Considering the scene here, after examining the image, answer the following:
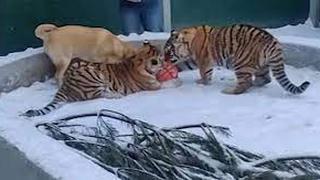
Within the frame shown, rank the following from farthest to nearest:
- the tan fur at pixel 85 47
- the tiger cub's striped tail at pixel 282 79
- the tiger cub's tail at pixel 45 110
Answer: the tan fur at pixel 85 47, the tiger cub's striped tail at pixel 282 79, the tiger cub's tail at pixel 45 110

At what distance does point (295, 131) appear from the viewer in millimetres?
4781

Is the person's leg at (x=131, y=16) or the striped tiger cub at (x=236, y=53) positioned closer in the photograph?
the striped tiger cub at (x=236, y=53)

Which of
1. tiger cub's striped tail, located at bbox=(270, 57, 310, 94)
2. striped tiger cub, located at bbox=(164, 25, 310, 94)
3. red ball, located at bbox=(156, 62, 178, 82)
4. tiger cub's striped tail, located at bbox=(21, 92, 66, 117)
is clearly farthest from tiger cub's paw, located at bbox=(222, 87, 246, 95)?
tiger cub's striped tail, located at bbox=(21, 92, 66, 117)

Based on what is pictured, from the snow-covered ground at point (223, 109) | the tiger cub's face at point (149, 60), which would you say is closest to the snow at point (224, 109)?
the snow-covered ground at point (223, 109)

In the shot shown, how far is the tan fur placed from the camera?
5.91 m

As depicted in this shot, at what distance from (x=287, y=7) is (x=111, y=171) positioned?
5.48 m

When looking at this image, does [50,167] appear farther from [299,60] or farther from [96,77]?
[299,60]

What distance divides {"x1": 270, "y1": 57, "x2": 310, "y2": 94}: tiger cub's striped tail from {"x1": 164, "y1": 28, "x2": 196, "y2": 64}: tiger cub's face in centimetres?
56

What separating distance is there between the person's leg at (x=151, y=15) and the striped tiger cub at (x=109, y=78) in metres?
1.02

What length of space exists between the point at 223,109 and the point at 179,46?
709mm

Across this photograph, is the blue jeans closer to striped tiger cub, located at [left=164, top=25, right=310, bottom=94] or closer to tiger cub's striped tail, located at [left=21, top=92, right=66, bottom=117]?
striped tiger cub, located at [left=164, top=25, right=310, bottom=94]

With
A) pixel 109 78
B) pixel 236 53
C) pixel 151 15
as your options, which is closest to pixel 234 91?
pixel 236 53

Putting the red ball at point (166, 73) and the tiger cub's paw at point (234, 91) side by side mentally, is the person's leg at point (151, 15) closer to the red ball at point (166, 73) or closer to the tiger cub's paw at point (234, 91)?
the red ball at point (166, 73)

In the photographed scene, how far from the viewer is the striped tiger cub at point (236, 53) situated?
5555 mm
